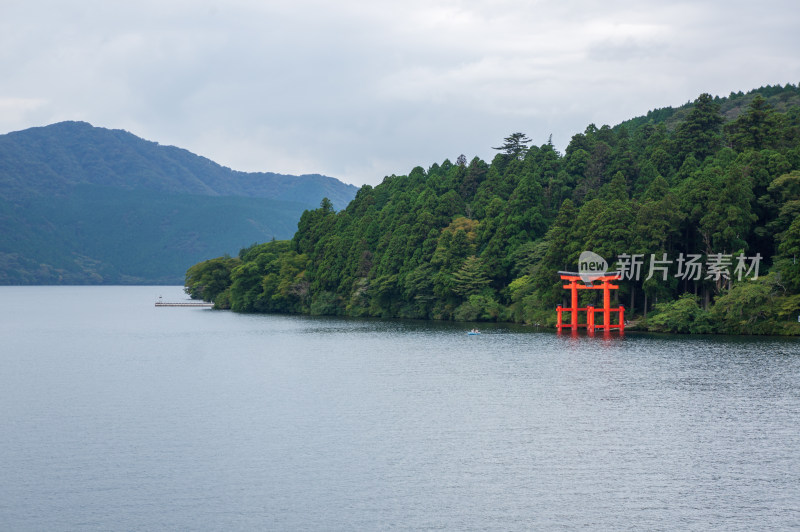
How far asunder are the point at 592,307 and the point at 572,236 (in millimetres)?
8696

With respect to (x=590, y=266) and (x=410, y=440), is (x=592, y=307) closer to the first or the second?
(x=590, y=266)

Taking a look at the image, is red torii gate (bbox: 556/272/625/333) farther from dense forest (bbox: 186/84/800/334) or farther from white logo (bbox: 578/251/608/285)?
dense forest (bbox: 186/84/800/334)

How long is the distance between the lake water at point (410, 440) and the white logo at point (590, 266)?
44.4 feet

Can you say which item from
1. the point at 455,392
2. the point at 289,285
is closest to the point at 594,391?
the point at 455,392

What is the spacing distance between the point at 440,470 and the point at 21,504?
11760 mm

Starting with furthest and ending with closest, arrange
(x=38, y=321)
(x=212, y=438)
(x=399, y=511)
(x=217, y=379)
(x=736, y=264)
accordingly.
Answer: (x=38, y=321), (x=736, y=264), (x=217, y=379), (x=212, y=438), (x=399, y=511)

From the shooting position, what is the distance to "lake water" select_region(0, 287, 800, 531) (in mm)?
20609

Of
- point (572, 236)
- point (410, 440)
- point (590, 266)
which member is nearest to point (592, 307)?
point (590, 266)

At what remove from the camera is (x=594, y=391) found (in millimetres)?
37219

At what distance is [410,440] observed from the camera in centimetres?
2803

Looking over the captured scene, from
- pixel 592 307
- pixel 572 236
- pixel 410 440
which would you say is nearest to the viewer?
pixel 410 440

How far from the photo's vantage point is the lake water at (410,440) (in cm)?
2061

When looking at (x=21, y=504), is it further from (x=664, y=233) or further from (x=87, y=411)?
(x=664, y=233)

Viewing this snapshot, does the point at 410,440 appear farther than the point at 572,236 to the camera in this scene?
No
